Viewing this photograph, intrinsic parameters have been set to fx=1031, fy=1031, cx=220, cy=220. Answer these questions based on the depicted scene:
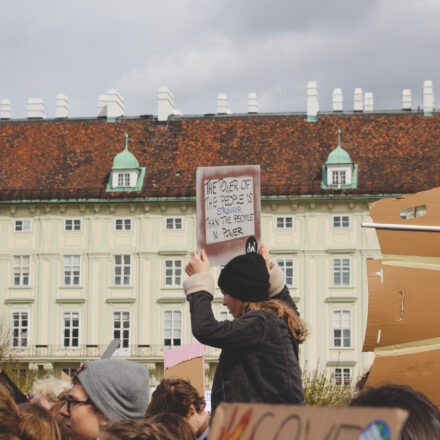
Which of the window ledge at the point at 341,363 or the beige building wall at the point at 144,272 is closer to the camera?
the window ledge at the point at 341,363

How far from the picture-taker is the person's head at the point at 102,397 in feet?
15.7

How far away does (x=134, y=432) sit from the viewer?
10.6ft

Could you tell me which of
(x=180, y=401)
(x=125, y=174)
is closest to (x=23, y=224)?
(x=125, y=174)

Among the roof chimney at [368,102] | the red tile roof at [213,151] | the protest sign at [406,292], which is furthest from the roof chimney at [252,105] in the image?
the protest sign at [406,292]

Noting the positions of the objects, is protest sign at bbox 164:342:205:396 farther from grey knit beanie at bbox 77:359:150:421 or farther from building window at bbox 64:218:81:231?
building window at bbox 64:218:81:231

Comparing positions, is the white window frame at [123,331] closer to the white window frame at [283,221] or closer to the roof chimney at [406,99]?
the white window frame at [283,221]

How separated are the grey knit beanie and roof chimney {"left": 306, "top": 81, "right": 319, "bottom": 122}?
43725mm

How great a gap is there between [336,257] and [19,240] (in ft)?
46.1

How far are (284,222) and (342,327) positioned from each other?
519 centimetres

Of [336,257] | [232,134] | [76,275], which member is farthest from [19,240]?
[336,257]

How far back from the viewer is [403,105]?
161 ft

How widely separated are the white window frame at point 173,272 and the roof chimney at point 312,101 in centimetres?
933

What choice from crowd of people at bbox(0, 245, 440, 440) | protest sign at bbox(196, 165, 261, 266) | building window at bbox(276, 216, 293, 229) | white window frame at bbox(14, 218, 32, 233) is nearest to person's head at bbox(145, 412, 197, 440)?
crowd of people at bbox(0, 245, 440, 440)

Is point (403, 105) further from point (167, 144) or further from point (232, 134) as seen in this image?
point (167, 144)
